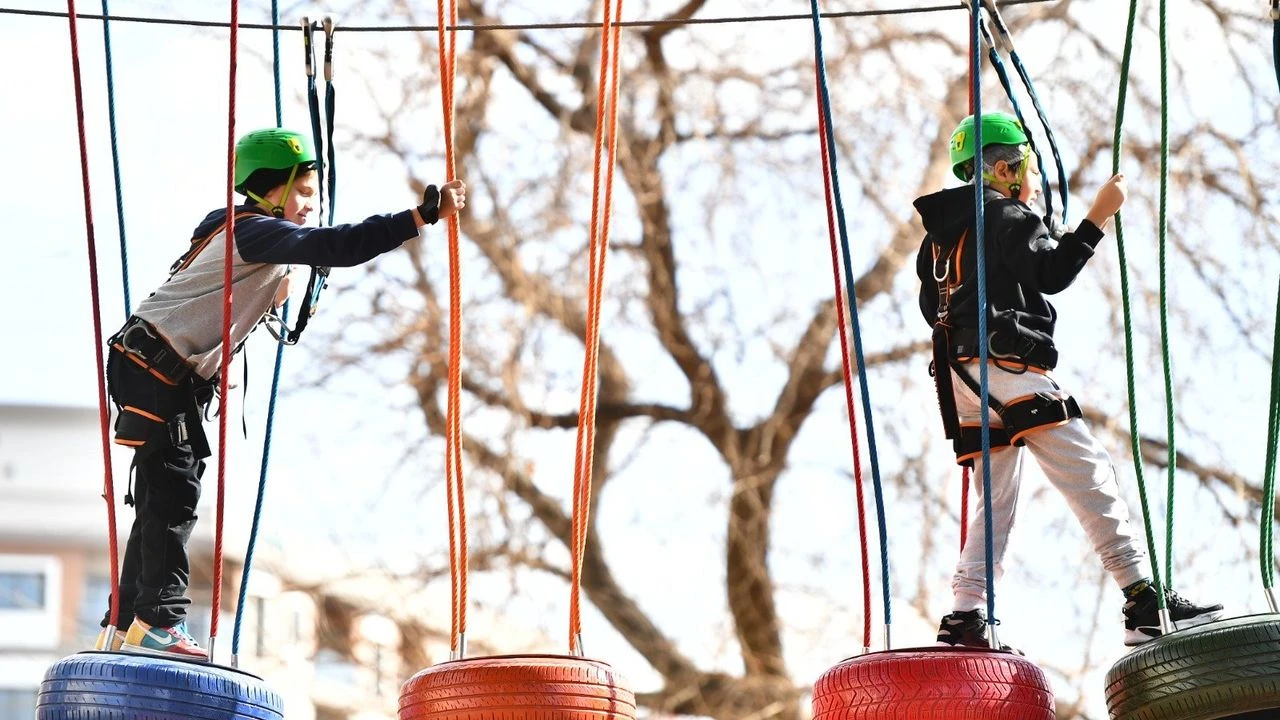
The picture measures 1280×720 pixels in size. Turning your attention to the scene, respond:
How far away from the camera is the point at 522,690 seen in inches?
142

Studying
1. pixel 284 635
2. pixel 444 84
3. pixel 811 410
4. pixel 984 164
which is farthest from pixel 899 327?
pixel 444 84

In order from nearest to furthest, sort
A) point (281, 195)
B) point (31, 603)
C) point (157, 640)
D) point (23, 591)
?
1. point (157, 640)
2. point (281, 195)
3. point (31, 603)
4. point (23, 591)

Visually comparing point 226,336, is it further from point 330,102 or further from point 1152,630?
point 1152,630

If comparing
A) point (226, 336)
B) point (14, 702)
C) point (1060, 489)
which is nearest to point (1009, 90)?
point (1060, 489)

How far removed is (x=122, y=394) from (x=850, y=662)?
1.67 m

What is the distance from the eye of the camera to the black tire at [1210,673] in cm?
338

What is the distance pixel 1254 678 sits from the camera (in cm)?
338

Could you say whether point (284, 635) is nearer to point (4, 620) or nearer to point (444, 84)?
point (444, 84)

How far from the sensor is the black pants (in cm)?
401

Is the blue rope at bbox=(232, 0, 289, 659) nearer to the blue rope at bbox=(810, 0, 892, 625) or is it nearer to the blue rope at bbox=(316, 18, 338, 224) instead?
the blue rope at bbox=(316, 18, 338, 224)

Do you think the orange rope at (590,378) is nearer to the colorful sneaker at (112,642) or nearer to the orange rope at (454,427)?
the orange rope at (454,427)

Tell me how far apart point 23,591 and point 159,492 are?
2604cm

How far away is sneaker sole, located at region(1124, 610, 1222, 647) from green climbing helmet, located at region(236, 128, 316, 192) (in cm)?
206

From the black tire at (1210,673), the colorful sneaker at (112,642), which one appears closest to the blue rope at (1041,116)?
the black tire at (1210,673)
